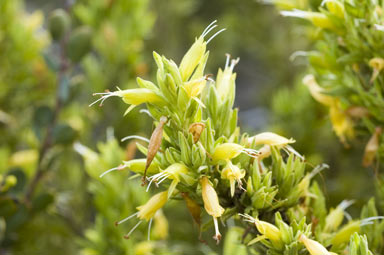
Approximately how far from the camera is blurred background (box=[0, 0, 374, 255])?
3.25 feet

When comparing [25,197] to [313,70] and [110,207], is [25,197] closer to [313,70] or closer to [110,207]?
[110,207]

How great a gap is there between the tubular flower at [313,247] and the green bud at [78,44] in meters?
0.70

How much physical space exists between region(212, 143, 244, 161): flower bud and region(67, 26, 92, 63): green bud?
60cm

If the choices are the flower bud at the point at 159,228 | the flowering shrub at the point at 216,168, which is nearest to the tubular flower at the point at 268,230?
the flowering shrub at the point at 216,168

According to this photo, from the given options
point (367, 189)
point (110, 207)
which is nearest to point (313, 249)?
point (110, 207)

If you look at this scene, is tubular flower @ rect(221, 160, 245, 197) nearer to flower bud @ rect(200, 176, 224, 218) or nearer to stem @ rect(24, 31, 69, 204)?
flower bud @ rect(200, 176, 224, 218)

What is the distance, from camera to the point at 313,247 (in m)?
0.56

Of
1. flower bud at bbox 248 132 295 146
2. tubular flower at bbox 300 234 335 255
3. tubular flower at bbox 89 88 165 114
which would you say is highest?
tubular flower at bbox 89 88 165 114

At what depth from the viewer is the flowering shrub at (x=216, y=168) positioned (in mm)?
573

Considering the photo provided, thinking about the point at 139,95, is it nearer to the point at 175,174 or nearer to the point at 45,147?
the point at 175,174

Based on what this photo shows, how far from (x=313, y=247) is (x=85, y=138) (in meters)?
0.87

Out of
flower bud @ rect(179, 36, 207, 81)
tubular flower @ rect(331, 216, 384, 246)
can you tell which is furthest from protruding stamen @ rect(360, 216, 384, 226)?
flower bud @ rect(179, 36, 207, 81)

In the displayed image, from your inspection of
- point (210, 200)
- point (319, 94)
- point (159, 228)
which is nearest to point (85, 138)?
point (159, 228)

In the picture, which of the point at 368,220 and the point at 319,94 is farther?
the point at 319,94
